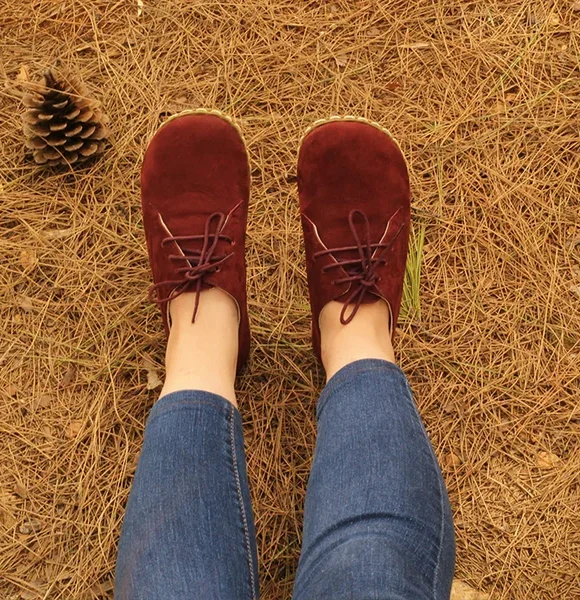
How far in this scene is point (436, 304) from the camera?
48.6 inches

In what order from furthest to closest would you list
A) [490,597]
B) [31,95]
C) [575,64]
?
1. [575,64]
2. [31,95]
3. [490,597]

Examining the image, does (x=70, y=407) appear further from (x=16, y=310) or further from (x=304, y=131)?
(x=304, y=131)

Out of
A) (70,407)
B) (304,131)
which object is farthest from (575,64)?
(70,407)

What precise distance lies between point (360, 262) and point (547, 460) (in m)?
0.57

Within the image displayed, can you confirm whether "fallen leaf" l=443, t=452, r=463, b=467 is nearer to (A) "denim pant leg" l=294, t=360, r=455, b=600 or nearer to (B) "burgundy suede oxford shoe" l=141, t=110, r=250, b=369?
(A) "denim pant leg" l=294, t=360, r=455, b=600

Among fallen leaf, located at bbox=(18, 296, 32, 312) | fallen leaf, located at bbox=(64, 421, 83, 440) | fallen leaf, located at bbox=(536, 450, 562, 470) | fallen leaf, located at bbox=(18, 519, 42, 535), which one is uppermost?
fallen leaf, located at bbox=(18, 296, 32, 312)

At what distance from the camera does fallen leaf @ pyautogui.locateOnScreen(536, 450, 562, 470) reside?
1170 mm

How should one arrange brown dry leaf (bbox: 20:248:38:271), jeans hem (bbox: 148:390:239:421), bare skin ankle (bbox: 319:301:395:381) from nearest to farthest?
jeans hem (bbox: 148:390:239:421), bare skin ankle (bbox: 319:301:395:381), brown dry leaf (bbox: 20:248:38:271)

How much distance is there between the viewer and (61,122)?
48.6 inches

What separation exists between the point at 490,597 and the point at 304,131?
3.40 ft

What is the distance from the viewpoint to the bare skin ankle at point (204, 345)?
100 cm

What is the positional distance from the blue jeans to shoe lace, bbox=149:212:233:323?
0.24 m

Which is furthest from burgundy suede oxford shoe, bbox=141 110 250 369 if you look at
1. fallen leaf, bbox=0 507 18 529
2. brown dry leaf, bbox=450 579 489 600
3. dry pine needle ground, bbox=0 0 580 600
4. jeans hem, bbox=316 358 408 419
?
brown dry leaf, bbox=450 579 489 600

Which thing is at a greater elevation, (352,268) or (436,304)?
(352,268)
